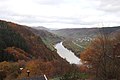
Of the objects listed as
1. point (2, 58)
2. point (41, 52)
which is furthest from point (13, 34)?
point (2, 58)

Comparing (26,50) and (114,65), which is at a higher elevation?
(114,65)

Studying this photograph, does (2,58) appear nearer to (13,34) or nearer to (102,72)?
(13,34)

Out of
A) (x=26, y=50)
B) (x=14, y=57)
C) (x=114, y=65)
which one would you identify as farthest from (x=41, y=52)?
(x=114, y=65)

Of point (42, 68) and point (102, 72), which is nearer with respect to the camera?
point (102, 72)

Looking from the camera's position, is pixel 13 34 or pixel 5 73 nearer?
pixel 5 73

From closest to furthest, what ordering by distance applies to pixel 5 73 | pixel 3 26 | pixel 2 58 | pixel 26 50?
pixel 5 73 < pixel 2 58 < pixel 26 50 < pixel 3 26

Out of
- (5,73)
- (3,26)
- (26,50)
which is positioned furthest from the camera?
(3,26)

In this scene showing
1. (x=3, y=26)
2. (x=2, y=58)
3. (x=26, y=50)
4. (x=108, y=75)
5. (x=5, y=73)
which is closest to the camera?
(x=108, y=75)

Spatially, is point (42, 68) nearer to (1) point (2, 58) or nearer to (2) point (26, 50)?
(1) point (2, 58)

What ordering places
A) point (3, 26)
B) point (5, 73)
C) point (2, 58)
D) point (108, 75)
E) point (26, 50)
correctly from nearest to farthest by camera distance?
point (108, 75) → point (5, 73) → point (2, 58) → point (26, 50) → point (3, 26)
